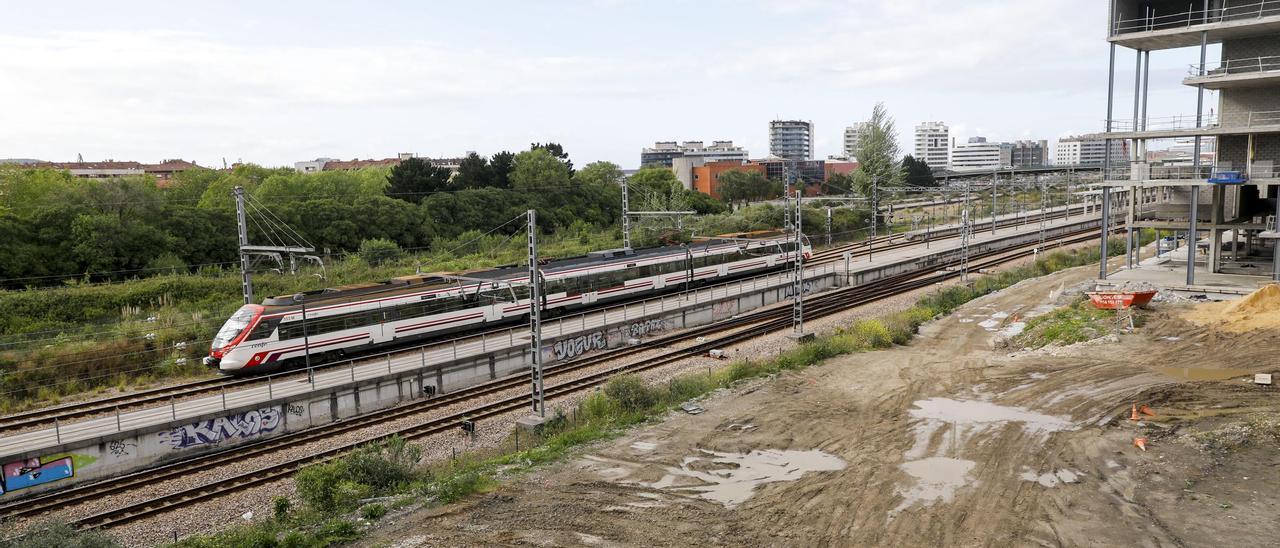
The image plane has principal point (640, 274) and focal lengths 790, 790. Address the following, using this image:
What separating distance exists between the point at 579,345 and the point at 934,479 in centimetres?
1625

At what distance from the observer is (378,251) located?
5256 centimetres

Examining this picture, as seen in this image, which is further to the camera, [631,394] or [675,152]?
[675,152]

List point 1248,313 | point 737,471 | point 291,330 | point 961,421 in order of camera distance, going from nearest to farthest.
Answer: point 737,471, point 961,421, point 291,330, point 1248,313

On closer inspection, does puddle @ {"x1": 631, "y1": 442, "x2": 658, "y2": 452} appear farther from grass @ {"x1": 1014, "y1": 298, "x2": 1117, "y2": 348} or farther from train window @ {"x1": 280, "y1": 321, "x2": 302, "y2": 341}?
grass @ {"x1": 1014, "y1": 298, "x2": 1117, "y2": 348}

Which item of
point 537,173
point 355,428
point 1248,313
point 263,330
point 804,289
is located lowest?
point 355,428

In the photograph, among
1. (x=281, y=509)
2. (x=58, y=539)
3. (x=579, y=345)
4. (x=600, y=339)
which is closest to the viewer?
(x=58, y=539)

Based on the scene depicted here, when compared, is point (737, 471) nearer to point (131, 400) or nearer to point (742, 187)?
point (131, 400)

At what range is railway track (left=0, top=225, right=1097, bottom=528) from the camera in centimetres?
1634

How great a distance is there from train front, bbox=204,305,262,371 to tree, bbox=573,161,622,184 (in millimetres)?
63929

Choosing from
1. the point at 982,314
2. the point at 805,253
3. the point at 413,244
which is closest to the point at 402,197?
the point at 413,244

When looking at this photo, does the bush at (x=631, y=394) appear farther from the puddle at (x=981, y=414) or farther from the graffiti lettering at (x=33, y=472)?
the graffiti lettering at (x=33, y=472)

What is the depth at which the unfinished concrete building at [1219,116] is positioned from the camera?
108 ft

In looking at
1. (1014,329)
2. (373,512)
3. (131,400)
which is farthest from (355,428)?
(1014,329)

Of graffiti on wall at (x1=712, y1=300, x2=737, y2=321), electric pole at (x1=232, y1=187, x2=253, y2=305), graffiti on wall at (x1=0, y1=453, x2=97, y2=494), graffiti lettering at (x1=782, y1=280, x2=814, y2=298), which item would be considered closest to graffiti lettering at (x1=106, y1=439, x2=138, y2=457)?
graffiti on wall at (x1=0, y1=453, x2=97, y2=494)
